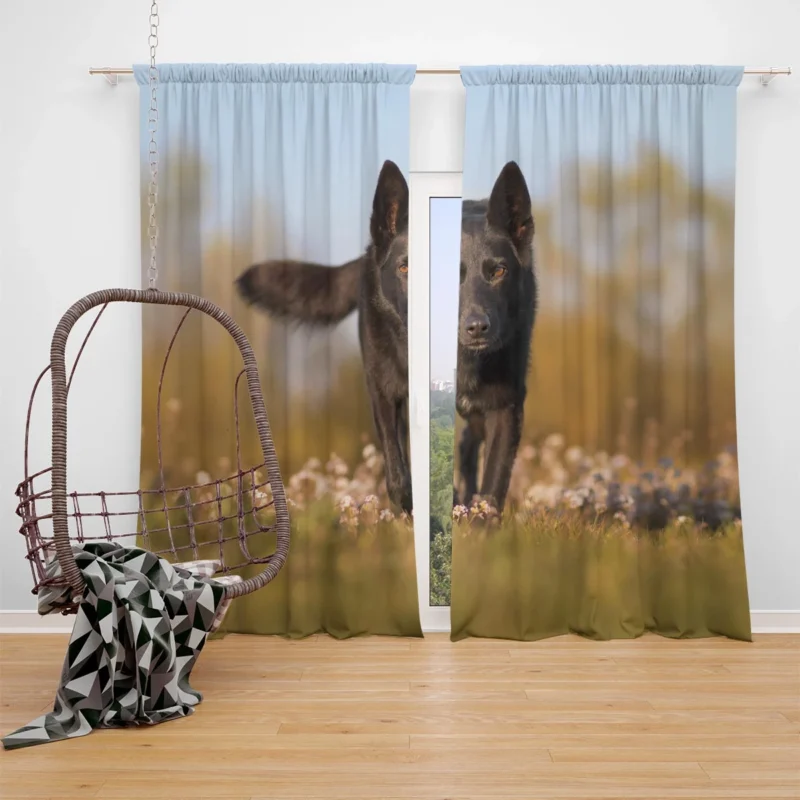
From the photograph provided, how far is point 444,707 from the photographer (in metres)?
2.32

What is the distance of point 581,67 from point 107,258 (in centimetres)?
201

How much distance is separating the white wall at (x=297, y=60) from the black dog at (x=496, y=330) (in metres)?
0.48

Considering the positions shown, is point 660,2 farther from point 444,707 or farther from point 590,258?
point 444,707

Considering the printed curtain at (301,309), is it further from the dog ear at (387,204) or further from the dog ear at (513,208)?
the dog ear at (513,208)

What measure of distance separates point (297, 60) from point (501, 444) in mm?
1721

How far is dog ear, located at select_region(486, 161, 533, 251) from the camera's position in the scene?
121 inches

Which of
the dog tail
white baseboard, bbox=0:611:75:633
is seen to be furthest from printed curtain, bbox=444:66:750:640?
white baseboard, bbox=0:611:75:633

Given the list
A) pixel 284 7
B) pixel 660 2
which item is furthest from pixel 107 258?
pixel 660 2

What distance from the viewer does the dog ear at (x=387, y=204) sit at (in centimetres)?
309

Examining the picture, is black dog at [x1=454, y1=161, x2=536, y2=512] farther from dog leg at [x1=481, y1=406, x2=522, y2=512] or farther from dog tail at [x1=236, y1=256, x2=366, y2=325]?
dog tail at [x1=236, y1=256, x2=366, y2=325]

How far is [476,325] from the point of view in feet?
10.1

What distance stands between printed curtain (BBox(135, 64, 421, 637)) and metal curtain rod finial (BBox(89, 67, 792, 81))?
0.30 ft

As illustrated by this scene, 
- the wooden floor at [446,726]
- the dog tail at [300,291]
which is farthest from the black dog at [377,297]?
the wooden floor at [446,726]

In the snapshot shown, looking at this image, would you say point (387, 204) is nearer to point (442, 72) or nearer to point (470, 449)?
point (442, 72)
